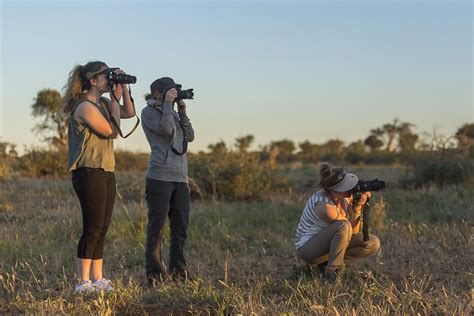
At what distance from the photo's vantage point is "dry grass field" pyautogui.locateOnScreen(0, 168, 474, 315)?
4.45m

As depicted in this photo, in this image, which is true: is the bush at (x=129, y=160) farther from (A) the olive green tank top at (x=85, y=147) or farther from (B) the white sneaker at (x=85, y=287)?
(B) the white sneaker at (x=85, y=287)

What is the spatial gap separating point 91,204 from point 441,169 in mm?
10107

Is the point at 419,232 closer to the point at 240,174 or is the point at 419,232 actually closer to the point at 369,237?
the point at 369,237

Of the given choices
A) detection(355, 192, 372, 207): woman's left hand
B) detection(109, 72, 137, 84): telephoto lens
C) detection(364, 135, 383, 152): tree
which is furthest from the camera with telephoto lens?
detection(364, 135, 383, 152): tree

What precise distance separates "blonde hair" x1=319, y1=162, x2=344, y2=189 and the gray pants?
1.22 ft

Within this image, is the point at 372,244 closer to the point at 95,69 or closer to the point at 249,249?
the point at 249,249

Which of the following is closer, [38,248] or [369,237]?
[369,237]

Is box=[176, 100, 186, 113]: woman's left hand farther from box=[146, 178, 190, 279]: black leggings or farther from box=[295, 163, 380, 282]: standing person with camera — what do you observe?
box=[295, 163, 380, 282]: standing person with camera

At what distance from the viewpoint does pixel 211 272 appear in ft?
20.4

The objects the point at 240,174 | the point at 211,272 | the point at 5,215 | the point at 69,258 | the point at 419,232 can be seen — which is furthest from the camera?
the point at 240,174

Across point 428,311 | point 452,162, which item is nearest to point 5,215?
point 428,311

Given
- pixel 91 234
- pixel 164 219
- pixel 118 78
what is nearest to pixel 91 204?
pixel 91 234

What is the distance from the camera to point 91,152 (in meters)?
5.12

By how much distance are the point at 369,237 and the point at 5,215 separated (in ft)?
18.0
